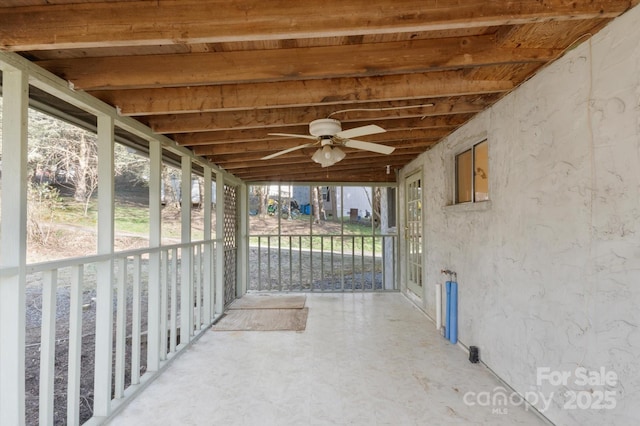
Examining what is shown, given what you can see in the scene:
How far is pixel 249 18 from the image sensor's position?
1.56 metres

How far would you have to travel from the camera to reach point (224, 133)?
11.4ft

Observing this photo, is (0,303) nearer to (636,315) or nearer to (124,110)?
(124,110)

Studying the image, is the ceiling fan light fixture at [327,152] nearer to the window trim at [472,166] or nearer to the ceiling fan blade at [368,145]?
the ceiling fan blade at [368,145]

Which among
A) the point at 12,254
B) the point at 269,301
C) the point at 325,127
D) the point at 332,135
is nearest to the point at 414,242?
the point at 269,301

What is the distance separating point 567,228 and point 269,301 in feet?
15.4

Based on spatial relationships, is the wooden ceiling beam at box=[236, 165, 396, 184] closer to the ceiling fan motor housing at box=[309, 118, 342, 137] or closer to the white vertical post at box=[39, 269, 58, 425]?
the ceiling fan motor housing at box=[309, 118, 342, 137]

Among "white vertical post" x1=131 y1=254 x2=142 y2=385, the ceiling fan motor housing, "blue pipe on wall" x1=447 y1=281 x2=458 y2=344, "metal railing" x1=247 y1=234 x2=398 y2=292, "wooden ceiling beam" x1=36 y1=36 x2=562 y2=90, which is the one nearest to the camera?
"wooden ceiling beam" x1=36 y1=36 x2=562 y2=90

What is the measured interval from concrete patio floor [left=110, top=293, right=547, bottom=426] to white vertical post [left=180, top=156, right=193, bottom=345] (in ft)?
0.81

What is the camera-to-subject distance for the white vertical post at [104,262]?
2359 millimetres

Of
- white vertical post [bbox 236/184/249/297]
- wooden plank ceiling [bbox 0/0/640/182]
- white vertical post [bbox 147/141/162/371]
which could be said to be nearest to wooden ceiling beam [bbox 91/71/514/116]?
wooden plank ceiling [bbox 0/0/640/182]

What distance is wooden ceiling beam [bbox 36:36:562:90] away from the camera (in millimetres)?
2004

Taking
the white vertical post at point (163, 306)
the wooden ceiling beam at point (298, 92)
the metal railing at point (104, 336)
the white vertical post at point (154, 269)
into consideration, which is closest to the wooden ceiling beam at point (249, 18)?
the wooden ceiling beam at point (298, 92)

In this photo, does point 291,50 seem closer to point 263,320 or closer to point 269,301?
point 263,320

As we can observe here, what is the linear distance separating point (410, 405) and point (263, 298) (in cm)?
396
